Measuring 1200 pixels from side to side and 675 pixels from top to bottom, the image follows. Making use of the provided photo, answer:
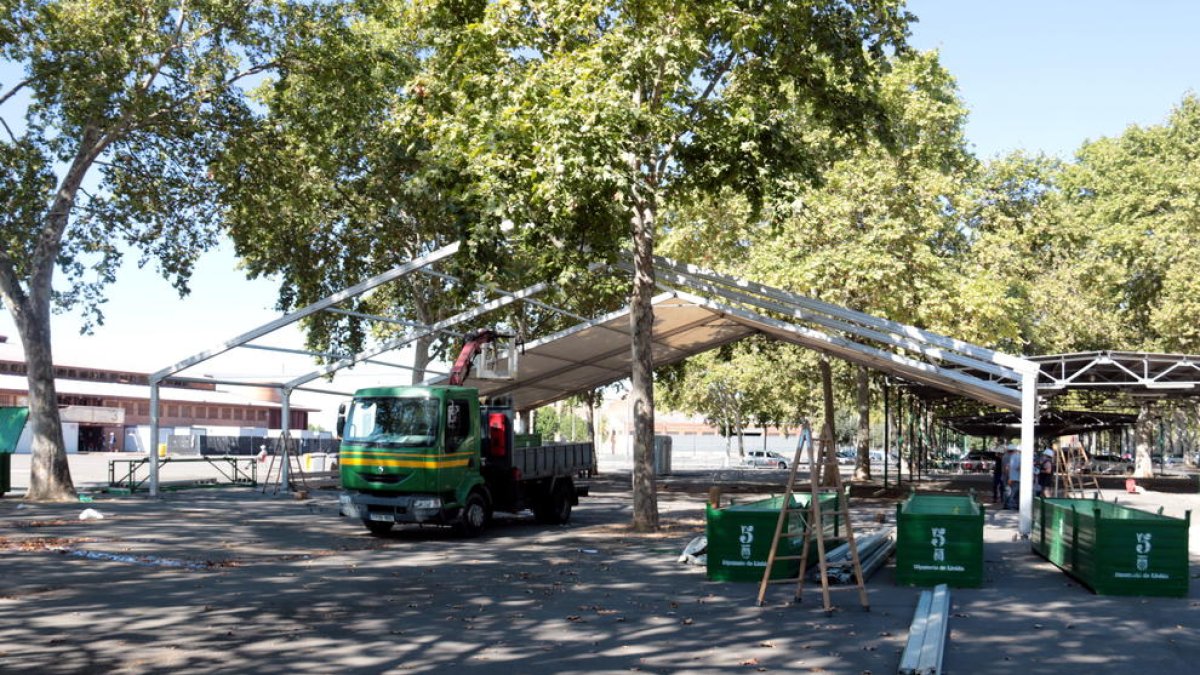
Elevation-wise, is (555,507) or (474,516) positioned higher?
(474,516)

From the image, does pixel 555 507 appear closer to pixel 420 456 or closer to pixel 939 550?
pixel 420 456

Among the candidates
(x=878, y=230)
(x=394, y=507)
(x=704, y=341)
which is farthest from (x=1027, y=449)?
(x=704, y=341)

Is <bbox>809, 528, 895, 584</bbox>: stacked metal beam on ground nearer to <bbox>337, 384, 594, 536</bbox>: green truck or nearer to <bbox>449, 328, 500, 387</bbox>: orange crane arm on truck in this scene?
<bbox>337, 384, 594, 536</bbox>: green truck

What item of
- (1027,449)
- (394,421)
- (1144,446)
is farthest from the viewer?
(1144,446)

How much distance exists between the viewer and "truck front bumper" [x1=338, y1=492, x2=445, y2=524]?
1833cm

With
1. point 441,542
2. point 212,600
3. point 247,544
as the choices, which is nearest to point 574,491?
point 441,542

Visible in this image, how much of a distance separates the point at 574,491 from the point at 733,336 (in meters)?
10.4

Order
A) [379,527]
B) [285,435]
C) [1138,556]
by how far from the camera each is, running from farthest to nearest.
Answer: [285,435]
[379,527]
[1138,556]

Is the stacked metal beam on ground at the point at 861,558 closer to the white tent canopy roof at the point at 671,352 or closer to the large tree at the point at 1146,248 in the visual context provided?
the white tent canopy roof at the point at 671,352

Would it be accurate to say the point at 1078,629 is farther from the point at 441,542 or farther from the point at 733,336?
the point at 733,336

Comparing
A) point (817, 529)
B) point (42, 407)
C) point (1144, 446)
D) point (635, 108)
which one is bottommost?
point (1144, 446)

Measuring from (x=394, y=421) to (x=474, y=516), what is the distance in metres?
2.28

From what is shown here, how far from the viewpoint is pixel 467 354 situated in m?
22.7

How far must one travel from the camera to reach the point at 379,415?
62.5 feet
